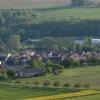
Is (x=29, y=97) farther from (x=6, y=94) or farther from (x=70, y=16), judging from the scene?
(x=70, y=16)

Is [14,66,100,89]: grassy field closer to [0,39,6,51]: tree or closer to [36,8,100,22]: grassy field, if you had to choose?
[0,39,6,51]: tree

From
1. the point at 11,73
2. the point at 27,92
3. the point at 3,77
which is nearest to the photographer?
the point at 27,92

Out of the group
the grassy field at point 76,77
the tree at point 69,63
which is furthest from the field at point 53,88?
the tree at point 69,63

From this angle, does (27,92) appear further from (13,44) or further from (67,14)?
(67,14)

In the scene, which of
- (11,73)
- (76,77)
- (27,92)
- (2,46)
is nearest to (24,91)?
(27,92)

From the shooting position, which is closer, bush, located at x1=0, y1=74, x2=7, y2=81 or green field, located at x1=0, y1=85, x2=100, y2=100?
green field, located at x1=0, y1=85, x2=100, y2=100

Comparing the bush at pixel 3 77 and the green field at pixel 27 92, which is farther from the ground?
the bush at pixel 3 77

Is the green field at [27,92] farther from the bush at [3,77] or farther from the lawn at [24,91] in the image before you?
the bush at [3,77]

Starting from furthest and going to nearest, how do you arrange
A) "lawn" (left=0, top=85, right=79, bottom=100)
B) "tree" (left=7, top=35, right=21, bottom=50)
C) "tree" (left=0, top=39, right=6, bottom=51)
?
"tree" (left=7, top=35, right=21, bottom=50), "tree" (left=0, top=39, right=6, bottom=51), "lawn" (left=0, top=85, right=79, bottom=100)

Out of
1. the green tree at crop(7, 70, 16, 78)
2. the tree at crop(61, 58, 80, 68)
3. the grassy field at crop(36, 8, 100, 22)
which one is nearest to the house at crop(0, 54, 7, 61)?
the tree at crop(61, 58, 80, 68)
